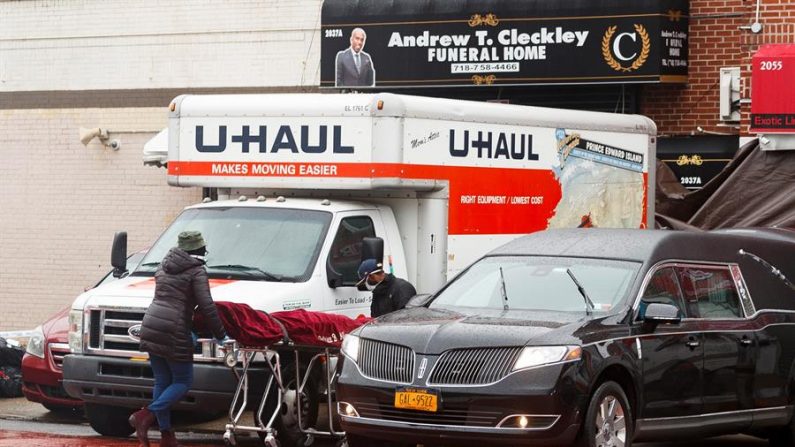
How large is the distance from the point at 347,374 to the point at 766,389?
10.6 feet

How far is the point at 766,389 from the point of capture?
11.2 metres

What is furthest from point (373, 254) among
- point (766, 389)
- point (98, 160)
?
point (98, 160)

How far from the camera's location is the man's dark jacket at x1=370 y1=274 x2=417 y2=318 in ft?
40.1

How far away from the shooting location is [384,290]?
1226 cm

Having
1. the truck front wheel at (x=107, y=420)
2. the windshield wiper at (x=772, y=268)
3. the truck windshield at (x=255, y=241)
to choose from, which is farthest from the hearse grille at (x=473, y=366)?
the truck front wheel at (x=107, y=420)

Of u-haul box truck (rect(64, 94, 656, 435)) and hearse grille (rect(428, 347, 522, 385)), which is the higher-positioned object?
u-haul box truck (rect(64, 94, 656, 435))

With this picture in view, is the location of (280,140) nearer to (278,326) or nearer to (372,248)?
(372,248)

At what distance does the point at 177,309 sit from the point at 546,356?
296cm

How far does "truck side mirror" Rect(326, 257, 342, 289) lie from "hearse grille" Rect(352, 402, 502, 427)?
2.46m

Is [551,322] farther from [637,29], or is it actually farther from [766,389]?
[637,29]

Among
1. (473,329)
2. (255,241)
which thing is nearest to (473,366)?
(473,329)

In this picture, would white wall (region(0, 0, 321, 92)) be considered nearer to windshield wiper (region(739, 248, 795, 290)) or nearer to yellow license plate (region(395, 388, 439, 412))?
windshield wiper (region(739, 248, 795, 290))

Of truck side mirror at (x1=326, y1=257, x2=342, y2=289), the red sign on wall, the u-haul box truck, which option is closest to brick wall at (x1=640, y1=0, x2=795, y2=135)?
the red sign on wall

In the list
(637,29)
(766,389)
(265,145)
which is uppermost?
(637,29)
